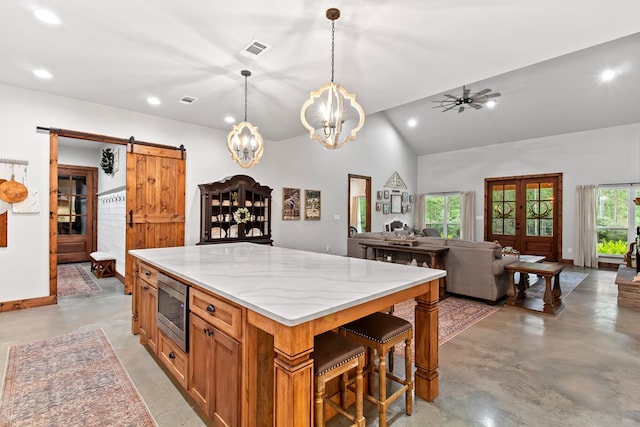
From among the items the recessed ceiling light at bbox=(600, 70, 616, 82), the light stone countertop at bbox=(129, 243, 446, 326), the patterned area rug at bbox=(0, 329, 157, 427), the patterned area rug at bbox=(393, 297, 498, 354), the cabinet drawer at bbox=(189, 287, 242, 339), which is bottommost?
the patterned area rug at bbox=(0, 329, 157, 427)

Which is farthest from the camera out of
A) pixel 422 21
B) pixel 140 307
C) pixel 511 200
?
pixel 511 200

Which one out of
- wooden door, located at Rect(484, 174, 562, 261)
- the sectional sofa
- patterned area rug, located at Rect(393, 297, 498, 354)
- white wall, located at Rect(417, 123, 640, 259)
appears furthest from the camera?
wooden door, located at Rect(484, 174, 562, 261)

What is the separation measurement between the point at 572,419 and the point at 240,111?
4839mm

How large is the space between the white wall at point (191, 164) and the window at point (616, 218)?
5083 mm

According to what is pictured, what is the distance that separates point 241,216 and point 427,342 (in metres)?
4.08

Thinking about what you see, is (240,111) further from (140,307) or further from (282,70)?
(140,307)

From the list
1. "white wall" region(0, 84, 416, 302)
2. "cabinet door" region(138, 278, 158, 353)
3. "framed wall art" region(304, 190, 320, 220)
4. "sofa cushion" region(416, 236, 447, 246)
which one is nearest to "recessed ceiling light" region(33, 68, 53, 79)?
"white wall" region(0, 84, 416, 302)

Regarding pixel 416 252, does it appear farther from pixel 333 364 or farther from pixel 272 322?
pixel 272 322

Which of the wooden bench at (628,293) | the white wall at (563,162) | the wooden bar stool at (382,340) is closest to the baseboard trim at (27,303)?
the wooden bar stool at (382,340)

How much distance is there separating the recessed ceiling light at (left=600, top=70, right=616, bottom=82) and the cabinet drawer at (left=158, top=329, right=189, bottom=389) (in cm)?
831

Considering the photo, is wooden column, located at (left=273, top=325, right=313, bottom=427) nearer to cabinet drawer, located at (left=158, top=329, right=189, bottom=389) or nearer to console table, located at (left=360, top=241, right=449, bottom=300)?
cabinet drawer, located at (left=158, top=329, right=189, bottom=389)

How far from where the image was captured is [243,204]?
5449 millimetres

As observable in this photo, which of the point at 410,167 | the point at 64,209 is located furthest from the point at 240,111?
the point at 410,167

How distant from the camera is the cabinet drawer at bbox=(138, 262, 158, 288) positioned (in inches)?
94.5
